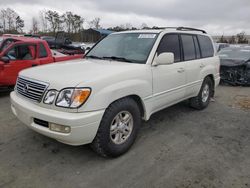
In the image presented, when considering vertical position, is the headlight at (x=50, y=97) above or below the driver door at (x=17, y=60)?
below

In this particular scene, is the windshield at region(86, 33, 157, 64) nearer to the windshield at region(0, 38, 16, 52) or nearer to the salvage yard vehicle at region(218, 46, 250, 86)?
the windshield at region(0, 38, 16, 52)

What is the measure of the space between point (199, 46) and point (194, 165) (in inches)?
118

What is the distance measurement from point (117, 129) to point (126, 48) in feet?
5.02

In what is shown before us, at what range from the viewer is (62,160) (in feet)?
10.4

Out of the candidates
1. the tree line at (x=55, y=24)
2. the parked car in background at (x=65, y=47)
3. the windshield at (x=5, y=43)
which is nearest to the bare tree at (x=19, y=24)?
the tree line at (x=55, y=24)

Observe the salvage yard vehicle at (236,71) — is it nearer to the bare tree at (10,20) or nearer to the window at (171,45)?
the window at (171,45)

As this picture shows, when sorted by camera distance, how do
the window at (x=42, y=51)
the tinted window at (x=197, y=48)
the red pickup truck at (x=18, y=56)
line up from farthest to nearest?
the window at (x=42, y=51) → the red pickup truck at (x=18, y=56) → the tinted window at (x=197, y=48)

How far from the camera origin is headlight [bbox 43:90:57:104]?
9.11 ft

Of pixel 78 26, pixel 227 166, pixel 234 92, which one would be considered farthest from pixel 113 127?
pixel 78 26

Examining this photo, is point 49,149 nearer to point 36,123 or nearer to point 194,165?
point 36,123

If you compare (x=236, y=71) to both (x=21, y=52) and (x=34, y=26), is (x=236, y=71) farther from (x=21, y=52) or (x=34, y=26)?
(x=34, y=26)

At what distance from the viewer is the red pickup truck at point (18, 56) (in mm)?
6004

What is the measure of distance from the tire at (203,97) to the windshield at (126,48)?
2121 millimetres

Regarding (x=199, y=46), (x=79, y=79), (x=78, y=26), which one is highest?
(x=78, y=26)
